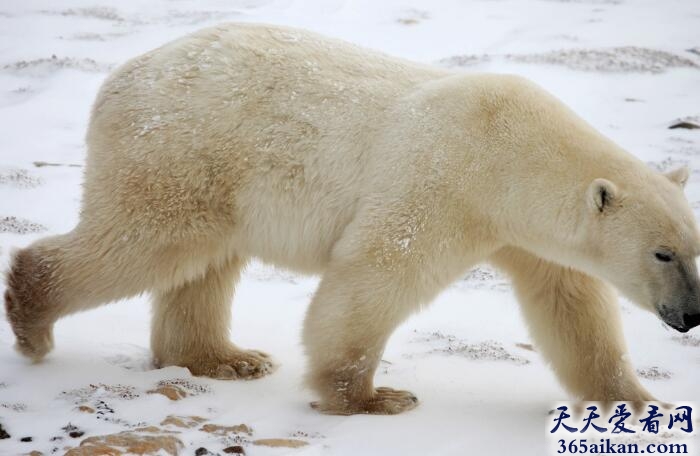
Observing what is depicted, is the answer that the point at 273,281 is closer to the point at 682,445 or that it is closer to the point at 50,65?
the point at 682,445

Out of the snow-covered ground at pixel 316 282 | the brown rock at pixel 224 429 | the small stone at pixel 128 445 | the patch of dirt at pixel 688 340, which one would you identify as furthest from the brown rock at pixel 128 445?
the patch of dirt at pixel 688 340

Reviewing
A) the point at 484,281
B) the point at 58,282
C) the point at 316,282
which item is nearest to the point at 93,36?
the point at 316,282

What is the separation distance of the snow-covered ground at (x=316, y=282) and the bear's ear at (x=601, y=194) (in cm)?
116

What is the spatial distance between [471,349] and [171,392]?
1.97 meters

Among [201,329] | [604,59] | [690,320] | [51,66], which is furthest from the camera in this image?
[604,59]

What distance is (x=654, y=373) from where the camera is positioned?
5.85 metres

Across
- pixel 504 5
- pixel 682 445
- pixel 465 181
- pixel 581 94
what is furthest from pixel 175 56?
pixel 504 5

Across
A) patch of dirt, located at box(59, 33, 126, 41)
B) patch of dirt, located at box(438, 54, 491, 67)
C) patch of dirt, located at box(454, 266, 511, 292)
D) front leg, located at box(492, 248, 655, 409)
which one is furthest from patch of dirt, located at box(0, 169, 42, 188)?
patch of dirt, located at box(438, 54, 491, 67)

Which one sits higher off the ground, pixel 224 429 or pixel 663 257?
pixel 663 257

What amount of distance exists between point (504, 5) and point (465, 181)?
1190 cm

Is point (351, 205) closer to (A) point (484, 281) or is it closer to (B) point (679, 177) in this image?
(B) point (679, 177)

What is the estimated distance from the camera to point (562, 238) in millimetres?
5031

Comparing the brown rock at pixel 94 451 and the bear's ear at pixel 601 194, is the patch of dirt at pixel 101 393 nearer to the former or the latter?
the brown rock at pixel 94 451

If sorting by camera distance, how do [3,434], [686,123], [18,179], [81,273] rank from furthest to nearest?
[686,123] → [18,179] → [81,273] → [3,434]
